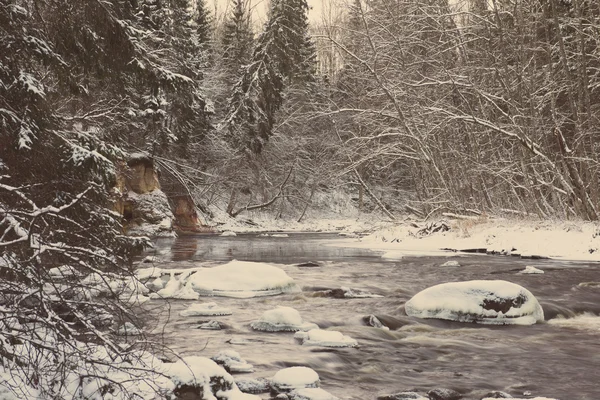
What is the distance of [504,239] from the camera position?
1772 cm

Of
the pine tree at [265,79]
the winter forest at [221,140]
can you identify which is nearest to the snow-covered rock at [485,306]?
the winter forest at [221,140]

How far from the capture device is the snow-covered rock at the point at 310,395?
4648 millimetres

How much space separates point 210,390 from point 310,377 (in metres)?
0.97

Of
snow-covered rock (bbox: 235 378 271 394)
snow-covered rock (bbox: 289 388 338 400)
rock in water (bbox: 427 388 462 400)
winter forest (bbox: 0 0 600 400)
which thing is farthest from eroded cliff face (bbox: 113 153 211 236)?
rock in water (bbox: 427 388 462 400)

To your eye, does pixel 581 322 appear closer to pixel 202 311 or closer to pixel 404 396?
pixel 404 396

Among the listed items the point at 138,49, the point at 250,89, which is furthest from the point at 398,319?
the point at 250,89

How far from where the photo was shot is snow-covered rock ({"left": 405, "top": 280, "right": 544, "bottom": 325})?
841 cm

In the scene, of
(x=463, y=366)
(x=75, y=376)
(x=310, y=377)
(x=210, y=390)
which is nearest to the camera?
(x=75, y=376)

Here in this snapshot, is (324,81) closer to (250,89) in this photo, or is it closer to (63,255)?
(250,89)

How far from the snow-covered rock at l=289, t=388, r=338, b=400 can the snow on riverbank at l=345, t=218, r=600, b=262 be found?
1186 cm

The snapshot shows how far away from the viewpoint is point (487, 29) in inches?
724

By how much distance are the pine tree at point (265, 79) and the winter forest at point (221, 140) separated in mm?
130

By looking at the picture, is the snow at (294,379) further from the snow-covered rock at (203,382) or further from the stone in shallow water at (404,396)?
the stone in shallow water at (404,396)

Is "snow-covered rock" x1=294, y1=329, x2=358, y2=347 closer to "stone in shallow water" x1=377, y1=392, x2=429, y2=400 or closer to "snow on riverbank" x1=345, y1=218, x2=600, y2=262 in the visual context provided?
"stone in shallow water" x1=377, y1=392, x2=429, y2=400
